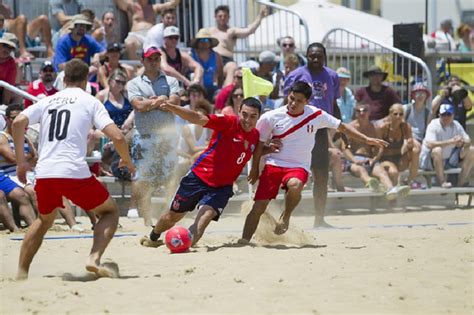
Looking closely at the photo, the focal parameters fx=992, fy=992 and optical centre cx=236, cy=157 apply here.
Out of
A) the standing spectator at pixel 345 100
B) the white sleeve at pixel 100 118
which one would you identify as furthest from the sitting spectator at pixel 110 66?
the white sleeve at pixel 100 118

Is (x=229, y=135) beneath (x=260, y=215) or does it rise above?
above

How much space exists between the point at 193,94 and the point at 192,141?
0.67 m

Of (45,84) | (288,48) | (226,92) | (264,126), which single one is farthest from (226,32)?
(264,126)

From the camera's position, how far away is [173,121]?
1234 centimetres

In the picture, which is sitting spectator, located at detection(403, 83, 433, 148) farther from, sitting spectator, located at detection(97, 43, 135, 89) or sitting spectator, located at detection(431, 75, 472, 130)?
sitting spectator, located at detection(97, 43, 135, 89)

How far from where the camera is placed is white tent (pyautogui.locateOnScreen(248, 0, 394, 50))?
16.8 metres

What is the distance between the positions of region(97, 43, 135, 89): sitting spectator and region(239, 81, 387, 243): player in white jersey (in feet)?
15.0

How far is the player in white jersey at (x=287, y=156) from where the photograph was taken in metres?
10.0

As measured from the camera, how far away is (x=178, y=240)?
9.25 metres

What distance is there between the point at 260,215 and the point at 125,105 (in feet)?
13.3

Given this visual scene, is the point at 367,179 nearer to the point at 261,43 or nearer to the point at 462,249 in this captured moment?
the point at 261,43

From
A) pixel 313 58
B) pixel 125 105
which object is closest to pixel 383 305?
pixel 313 58

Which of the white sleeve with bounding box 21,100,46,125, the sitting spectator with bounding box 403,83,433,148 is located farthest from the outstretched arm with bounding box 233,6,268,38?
the white sleeve with bounding box 21,100,46,125

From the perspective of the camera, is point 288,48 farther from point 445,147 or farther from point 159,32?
point 445,147
